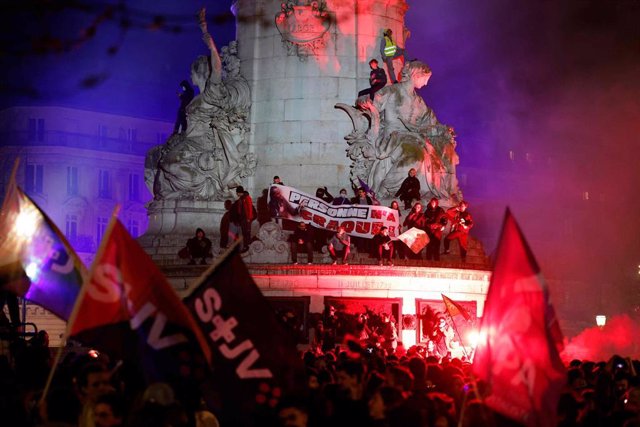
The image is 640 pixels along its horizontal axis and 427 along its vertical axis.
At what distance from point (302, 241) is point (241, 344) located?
2268 centimetres

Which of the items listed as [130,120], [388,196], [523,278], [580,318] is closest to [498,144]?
[580,318]

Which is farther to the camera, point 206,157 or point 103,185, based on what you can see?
point 103,185

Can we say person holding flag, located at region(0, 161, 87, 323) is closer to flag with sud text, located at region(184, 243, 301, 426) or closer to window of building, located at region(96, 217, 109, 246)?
flag with sud text, located at region(184, 243, 301, 426)

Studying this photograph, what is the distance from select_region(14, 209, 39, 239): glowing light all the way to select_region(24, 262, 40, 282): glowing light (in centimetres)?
34

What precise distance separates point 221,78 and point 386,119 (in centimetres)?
523

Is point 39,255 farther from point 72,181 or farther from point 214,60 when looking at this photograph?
point 72,181

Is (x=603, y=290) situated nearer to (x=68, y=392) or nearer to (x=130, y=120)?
(x=130, y=120)

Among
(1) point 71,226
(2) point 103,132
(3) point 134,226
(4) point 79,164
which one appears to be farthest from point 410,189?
(2) point 103,132

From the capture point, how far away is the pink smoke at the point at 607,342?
42469 mm

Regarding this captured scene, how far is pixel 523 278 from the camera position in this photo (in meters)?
14.7

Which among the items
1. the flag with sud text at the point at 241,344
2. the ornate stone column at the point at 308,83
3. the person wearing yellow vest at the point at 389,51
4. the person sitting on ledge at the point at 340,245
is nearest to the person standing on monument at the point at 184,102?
the ornate stone column at the point at 308,83

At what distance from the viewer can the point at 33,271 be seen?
53.1 ft

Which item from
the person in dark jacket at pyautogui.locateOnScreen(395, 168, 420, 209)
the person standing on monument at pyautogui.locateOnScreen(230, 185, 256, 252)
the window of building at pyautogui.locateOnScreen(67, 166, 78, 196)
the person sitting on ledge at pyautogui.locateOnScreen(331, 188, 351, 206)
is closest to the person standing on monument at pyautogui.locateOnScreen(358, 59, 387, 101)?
the person in dark jacket at pyautogui.locateOnScreen(395, 168, 420, 209)

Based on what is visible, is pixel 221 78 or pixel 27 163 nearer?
pixel 221 78
